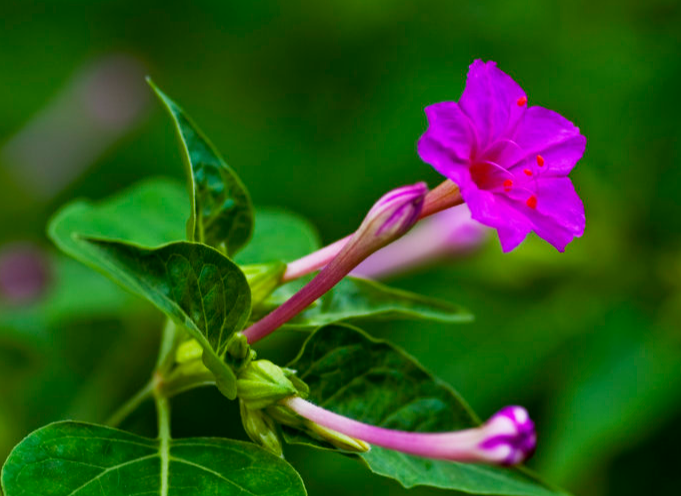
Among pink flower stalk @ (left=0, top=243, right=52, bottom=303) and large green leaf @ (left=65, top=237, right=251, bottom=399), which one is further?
pink flower stalk @ (left=0, top=243, right=52, bottom=303)

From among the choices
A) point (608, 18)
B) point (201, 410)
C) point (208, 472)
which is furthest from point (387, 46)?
point (208, 472)

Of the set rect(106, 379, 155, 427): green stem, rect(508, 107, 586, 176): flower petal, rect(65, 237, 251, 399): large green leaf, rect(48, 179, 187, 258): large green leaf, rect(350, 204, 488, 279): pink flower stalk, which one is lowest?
rect(350, 204, 488, 279): pink flower stalk

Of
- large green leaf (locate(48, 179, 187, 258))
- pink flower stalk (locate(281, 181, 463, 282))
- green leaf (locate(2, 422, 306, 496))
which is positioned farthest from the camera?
large green leaf (locate(48, 179, 187, 258))

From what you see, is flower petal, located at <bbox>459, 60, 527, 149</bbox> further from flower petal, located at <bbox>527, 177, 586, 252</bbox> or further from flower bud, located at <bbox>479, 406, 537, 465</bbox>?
flower bud, located at <bbox>479, 406, 537, 465</bbox>

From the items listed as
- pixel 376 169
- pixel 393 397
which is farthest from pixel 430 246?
pixel 393 397

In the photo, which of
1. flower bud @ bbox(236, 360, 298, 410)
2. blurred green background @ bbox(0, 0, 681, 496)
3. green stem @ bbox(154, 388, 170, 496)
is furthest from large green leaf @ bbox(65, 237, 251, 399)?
blurred green background @ bbox(0, 0, 681, 496)

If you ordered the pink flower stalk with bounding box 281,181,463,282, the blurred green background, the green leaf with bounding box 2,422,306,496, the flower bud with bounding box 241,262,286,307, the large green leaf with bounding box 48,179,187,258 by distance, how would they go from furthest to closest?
1. the blurred green background
2. the large green leaf with bounding box 48,179,187,258
3. the flower bud with bounding box 241,262,286,307
4. the pink flower stalk with bounding box 281,181,463,282
5. the green leaf with bounding box 2,422,306,496

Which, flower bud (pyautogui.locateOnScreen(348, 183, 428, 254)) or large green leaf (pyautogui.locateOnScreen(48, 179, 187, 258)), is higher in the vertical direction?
flower bud (pyautogui.locateOnScreen(348, 183, 428, 254))
